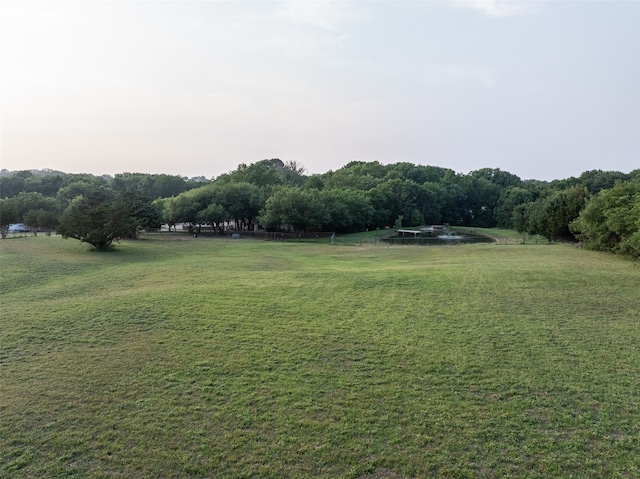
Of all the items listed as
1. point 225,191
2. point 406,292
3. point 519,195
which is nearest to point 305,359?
point 406,292

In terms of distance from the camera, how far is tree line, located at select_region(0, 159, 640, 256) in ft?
86.8

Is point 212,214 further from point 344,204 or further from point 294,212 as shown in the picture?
point 344,204

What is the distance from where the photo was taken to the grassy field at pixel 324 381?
18.0 ft

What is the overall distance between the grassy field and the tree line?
44.0ft

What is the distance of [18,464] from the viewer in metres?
5.40

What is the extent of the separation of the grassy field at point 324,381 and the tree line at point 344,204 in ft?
44.0

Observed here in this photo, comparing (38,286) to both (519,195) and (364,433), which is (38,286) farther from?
(519,195)

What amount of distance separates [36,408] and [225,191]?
51036 mm

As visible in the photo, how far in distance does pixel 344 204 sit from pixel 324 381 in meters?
50.7

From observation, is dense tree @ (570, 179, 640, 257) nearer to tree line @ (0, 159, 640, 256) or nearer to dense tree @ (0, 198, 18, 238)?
tree line @ (0, 159, 640, 256)

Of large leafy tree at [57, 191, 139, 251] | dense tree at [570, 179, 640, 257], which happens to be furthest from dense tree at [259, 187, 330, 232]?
dense tree at [570, 179, 640, 257]

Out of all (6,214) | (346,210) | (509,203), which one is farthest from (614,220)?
(509,203)

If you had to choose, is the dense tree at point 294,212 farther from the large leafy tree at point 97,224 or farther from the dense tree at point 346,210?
the large leafy tree at point 97,224

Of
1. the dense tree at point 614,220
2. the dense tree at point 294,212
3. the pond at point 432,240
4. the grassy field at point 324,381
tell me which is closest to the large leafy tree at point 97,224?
the grassy field at point 324,381
